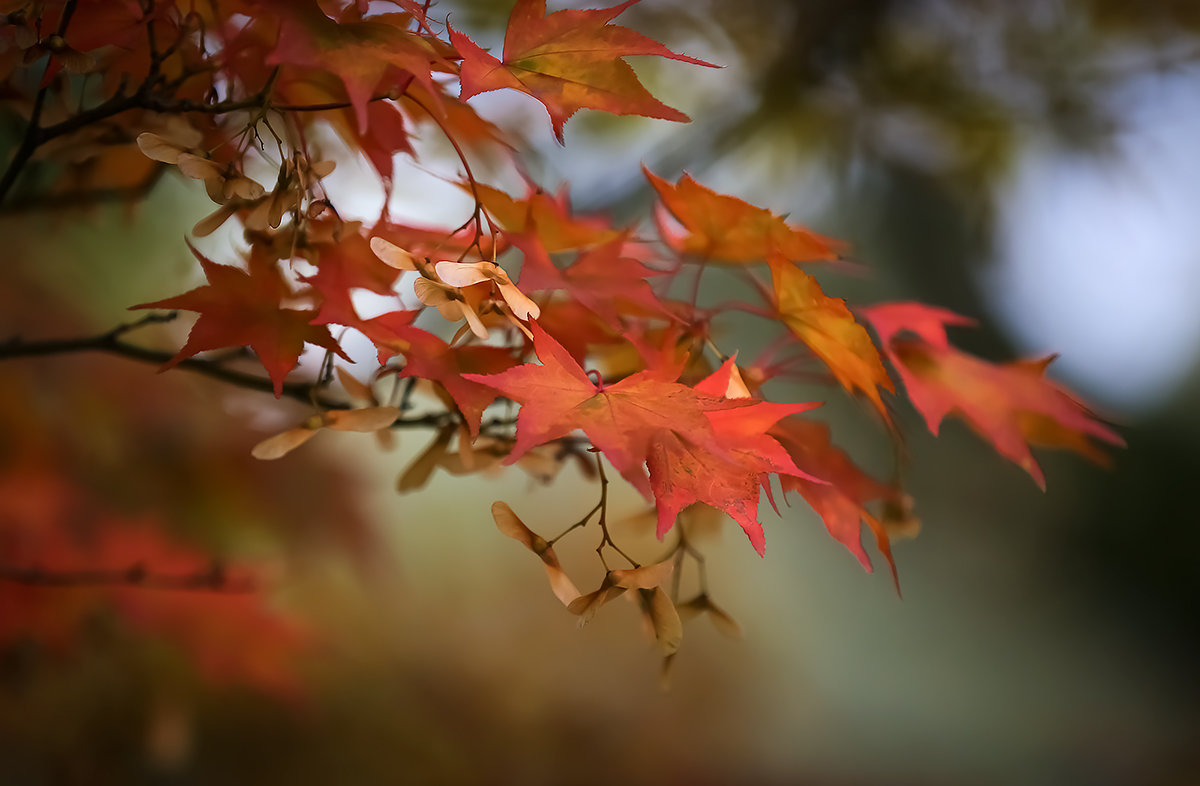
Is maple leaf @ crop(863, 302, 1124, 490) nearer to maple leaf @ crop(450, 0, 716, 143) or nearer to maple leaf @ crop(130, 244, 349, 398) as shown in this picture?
maple leaf @ crop(450, 0, 716, 143)

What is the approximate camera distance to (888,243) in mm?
3174

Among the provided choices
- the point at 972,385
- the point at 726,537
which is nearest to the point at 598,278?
the point at 972,385

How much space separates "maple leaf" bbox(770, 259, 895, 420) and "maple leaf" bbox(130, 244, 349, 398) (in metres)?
0.24

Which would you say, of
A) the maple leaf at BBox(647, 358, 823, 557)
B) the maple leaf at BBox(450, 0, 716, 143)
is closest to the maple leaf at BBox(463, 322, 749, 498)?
the maple leaf at BBox(647, 358, 823, 557)

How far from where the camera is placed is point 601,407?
330mm

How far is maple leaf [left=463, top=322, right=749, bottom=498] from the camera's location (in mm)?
307

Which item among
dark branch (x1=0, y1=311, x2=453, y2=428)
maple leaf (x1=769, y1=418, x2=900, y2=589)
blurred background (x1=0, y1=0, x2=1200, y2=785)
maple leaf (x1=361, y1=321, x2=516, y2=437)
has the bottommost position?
blurred background (x1=0, y1=0, x2=1200, y2=785)

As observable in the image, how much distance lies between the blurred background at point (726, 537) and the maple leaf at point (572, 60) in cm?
26

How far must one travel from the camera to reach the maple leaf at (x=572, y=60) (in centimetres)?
35

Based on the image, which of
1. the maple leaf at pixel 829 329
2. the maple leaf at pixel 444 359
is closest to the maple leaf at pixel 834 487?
the maple leaf at pixel 829 329

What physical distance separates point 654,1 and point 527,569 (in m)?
1.51

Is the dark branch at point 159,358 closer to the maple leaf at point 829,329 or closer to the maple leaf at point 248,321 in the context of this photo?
the maple leaf at point 248,321

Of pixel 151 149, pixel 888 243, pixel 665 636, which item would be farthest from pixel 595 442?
pixel 888 243

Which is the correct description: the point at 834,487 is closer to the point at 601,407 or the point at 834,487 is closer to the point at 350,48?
the point at 601,407
